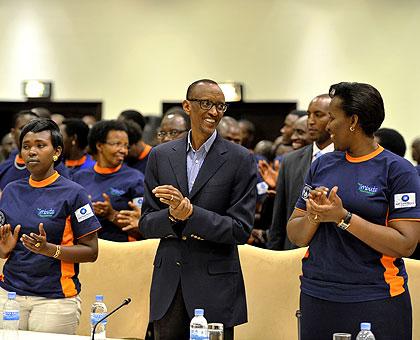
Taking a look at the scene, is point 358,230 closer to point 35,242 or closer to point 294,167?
point 35,242

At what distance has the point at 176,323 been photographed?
10.4ft

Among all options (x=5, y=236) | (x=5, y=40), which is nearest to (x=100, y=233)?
(x=5, y=236)

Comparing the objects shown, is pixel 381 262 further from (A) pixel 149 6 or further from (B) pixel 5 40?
(B) pixel 5 40

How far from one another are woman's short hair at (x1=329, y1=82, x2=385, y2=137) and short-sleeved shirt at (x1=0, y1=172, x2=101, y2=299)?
1.47 meters

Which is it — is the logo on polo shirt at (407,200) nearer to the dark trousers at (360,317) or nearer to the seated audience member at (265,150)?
the dark trousers at (360,317)

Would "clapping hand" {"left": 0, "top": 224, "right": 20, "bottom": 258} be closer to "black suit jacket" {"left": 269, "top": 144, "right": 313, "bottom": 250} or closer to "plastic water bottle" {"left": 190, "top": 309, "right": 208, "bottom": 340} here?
"plastic water bottle" {"left": 190, "top": 309, "right": 208, "bottom": 340}

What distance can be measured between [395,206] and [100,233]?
2588 millimetres

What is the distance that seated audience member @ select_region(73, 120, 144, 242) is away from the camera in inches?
183

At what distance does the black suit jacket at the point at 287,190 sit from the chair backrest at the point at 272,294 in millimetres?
370

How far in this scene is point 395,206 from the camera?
109 inches

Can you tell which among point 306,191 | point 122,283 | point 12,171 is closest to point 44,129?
point 122,283

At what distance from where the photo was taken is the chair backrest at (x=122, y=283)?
427 centimetres

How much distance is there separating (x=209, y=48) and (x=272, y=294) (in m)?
8.06

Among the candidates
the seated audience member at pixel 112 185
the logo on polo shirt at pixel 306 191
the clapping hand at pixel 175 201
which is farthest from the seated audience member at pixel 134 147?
the logo on polo shirt at pixel 306 191
